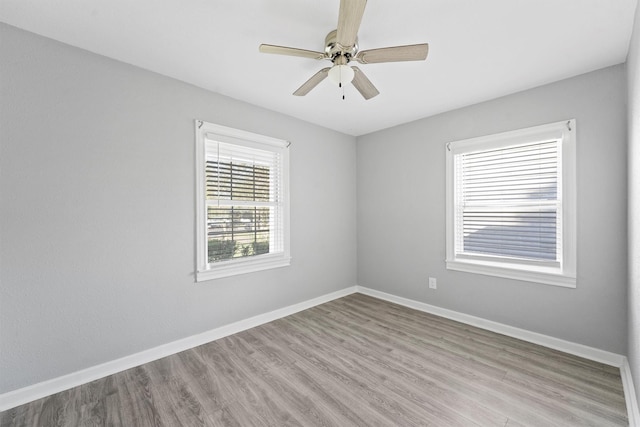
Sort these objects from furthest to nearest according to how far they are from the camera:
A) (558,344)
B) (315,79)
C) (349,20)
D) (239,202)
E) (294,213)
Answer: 1. (294,213)
2. (239,202)
3. (558,344)
4. (315,79)
5. (349,20)

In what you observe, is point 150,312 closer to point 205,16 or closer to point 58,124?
point 58,124

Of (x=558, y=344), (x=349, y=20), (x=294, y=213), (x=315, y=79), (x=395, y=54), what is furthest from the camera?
(x=294, y=213)

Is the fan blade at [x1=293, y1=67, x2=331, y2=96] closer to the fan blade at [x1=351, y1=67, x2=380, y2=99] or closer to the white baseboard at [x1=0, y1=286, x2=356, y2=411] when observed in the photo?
the fan blade at [x1=351, y1=67, x2=380, y2=99]

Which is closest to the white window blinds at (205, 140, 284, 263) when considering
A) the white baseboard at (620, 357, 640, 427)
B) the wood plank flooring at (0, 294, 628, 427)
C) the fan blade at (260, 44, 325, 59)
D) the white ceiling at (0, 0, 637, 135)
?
the white ceiling at (0, 0, 637, 135)

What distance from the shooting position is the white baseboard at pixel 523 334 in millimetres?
2221

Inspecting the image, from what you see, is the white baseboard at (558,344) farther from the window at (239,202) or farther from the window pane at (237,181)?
the window pane at (237,181)

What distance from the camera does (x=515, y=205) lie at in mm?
2691

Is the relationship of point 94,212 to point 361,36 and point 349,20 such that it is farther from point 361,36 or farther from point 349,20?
point 361,36

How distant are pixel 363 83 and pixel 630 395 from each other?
2757 mm

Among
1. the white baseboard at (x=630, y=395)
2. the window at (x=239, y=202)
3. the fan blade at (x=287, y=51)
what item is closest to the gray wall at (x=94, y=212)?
the window at (x=239, y=202)

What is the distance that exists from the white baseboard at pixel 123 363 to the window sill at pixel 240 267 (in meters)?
0.53

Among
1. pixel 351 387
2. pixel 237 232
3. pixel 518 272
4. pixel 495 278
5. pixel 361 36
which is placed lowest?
pixel 351 387

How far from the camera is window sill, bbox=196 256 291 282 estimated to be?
2.61m

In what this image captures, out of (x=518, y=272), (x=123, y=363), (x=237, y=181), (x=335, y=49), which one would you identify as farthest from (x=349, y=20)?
(x=123, y=363)
